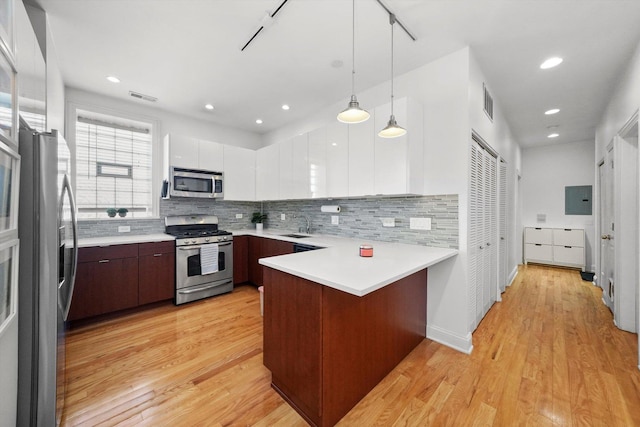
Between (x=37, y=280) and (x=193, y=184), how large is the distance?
2.70m

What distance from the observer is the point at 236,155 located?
420 centimetres

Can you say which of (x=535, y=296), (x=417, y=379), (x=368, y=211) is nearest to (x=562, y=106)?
(x=535, y=296)

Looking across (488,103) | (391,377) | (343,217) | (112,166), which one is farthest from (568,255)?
(112,166)

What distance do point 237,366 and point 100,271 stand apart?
79.0 inches

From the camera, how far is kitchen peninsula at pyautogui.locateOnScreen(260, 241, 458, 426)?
143cm

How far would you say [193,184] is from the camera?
3727mm

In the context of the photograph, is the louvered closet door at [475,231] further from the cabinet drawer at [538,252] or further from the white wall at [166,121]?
the cabinet drawer at [538,252]

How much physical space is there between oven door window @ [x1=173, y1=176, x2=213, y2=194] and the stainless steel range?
499 millimetres

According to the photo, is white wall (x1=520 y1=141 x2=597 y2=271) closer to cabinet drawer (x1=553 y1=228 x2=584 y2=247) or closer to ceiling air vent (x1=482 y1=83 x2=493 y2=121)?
cabinet drawer (x1=553 y1=228 x2=584 y2=247)

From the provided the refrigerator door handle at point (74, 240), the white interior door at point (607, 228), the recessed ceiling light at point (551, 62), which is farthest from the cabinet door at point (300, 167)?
the white interior door at point (607, 228)

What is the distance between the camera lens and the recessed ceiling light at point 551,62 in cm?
246

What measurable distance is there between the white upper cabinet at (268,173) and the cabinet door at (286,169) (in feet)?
0.28

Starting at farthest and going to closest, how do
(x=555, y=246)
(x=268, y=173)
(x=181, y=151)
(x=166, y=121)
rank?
(x=555, y=246) → (x=268, y=173) → (x=166, y=121) → (x=181, y=151)

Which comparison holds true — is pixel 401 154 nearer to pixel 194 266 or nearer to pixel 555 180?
pixel 194 266
